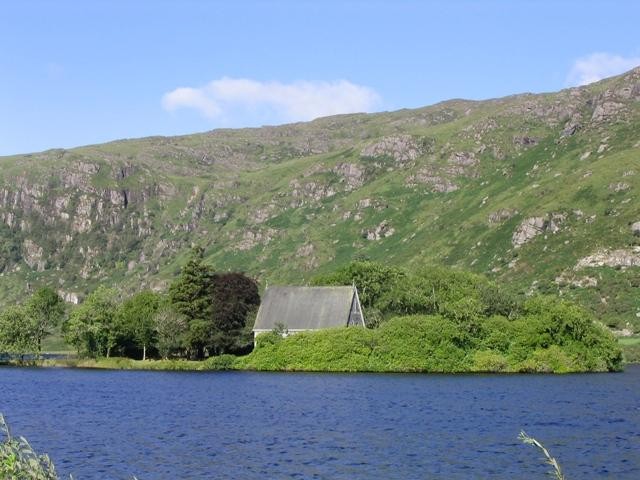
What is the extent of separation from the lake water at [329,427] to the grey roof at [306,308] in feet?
95.2

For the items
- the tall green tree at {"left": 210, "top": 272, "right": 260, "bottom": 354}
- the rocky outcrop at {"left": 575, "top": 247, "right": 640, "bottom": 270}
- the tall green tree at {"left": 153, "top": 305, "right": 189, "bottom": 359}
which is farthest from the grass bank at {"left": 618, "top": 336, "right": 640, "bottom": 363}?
the tall green tree at {"left": 153, "top": 305, "right": 189, "bottom": 359}

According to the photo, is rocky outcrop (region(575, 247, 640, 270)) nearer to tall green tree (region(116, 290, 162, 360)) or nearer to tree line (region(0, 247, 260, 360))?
tree line (region(0, 247, 260, 360))

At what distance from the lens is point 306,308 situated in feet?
389

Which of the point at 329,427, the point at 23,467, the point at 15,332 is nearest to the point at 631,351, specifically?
the point at 329,427

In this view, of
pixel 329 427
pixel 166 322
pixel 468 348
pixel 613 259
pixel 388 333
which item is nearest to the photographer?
pixel 329 427

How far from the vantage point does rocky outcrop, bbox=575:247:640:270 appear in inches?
7244

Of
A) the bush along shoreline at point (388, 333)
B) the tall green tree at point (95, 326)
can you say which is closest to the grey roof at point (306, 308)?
the bush along shoreline at point (388, 333)

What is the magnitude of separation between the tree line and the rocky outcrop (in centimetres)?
9742

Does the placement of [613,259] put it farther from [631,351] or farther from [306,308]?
[306,308]

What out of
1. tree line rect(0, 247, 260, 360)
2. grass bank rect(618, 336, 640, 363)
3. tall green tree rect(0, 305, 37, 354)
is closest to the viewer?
tree line rect(0, 247, 260, 360)

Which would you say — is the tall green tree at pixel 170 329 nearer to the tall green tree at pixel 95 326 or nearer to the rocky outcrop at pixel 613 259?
the tall green tree at pixel 95 326

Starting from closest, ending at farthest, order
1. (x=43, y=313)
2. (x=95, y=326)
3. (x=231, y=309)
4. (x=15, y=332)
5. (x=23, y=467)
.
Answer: (x=23, y=467) → (x=95, y=326) → (x=231, y=309) → (x=15, y=332) → (x=43, y=313)

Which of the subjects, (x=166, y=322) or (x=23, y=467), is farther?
(x=166, y=322)

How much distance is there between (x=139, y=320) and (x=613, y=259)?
11653 centimetres
